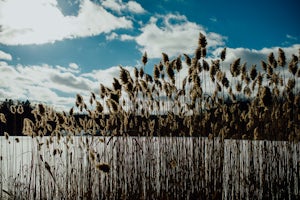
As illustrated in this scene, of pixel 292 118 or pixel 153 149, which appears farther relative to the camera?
pixel 292 118

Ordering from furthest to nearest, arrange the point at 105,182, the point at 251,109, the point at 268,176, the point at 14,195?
the point at 14,195
the point at 251,109
the point at 268,176
the point at 105,182

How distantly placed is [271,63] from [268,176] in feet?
6.14

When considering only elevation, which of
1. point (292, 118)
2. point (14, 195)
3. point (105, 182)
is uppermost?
point (292, 118)

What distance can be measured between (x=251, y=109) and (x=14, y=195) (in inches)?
167

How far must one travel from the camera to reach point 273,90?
5.05m

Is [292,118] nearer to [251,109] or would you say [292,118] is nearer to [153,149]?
[251,109]

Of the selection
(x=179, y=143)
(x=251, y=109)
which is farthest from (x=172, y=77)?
(x=251, y=109)

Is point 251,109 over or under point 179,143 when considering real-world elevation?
over

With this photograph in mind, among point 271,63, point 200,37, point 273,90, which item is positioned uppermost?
point 200,37

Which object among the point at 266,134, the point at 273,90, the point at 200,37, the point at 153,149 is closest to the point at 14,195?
the point at 153,149

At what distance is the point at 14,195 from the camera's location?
5.14 m

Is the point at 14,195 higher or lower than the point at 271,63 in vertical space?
lower

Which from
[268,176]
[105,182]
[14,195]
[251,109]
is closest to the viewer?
[105,182]

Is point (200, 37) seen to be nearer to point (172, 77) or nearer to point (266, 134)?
point (172, 77)
